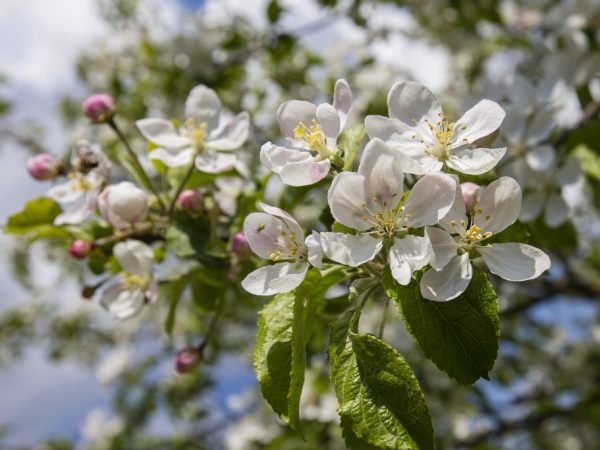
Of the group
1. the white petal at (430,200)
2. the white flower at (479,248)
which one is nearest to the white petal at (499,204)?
the white flower at (479,248)

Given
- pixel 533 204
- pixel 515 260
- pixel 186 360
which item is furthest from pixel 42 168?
pixel 533 204

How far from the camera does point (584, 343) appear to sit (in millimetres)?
5074

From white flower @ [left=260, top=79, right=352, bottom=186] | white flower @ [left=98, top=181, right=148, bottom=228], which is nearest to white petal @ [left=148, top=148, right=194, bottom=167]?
white flower @ [left=98, top=181, right=148, bottom=228]

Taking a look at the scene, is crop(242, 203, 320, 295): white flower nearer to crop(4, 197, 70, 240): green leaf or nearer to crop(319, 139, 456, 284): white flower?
crop(319, 139, 456, 284): white flower

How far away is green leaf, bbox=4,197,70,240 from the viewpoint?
4.77ft

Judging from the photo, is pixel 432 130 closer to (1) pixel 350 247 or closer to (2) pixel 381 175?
(2) pixel 381 175

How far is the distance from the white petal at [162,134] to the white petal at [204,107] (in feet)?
0.19

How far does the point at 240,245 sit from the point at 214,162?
24 centimetres

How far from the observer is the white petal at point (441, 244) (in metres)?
0.94

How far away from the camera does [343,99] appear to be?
114cm

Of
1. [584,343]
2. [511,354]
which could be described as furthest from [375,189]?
[584,343]

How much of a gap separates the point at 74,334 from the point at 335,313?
3789 millimetres

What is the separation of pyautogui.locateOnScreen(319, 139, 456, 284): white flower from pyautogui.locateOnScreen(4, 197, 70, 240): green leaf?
2.66ft

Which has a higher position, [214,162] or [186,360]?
[214,162]
